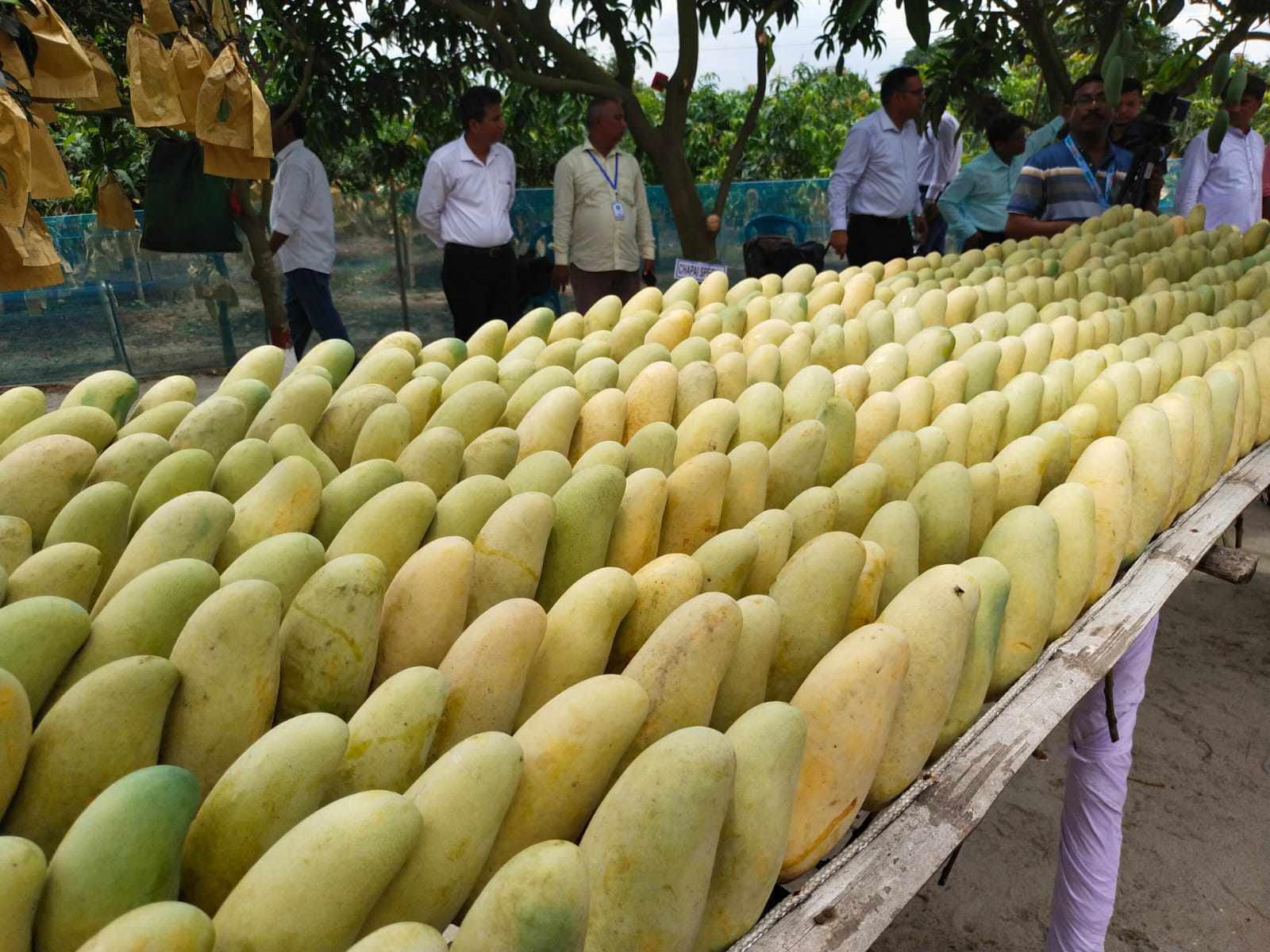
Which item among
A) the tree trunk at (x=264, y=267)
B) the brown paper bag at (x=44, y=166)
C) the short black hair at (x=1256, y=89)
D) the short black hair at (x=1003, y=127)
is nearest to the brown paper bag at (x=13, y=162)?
the brown paper bag at (x=44, y=166)

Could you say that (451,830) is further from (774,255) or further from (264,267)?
(774,255)

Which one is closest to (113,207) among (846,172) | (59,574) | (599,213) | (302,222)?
(302,222)

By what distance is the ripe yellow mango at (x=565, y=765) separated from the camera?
812 mm

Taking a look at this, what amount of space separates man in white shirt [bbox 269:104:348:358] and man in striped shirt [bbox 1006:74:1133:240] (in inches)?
136

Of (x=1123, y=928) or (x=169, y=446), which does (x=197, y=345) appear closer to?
(x=169, y=446)

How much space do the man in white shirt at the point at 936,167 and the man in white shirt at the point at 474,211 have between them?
119 inches

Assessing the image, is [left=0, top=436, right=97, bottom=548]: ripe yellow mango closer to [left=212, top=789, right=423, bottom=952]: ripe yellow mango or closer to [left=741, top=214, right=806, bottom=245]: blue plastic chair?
[left=212, top=789, right=423, bottom=952]: ripe yellow mango

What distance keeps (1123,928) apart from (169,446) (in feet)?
7.19

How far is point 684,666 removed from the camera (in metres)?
0.92

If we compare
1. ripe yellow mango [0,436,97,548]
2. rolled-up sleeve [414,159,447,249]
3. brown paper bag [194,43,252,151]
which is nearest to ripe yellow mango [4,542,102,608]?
ripe yellow mango [0,436,97,548]

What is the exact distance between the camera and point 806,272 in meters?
2.83

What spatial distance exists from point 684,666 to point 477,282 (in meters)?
4.12

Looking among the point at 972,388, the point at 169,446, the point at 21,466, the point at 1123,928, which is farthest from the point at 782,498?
the point at 1123,928

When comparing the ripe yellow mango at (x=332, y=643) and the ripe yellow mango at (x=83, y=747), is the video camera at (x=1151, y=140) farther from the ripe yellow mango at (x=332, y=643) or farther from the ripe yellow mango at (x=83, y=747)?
the ripe yellow mango at (x=83, y=747)
